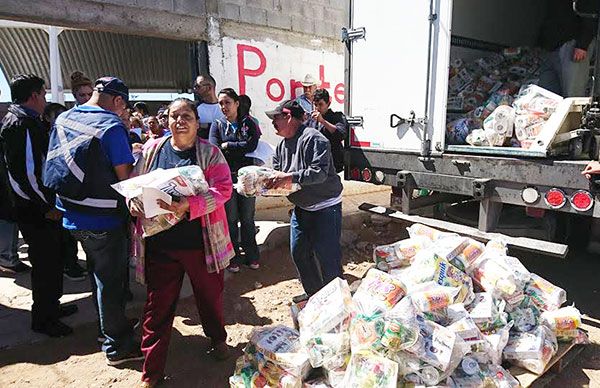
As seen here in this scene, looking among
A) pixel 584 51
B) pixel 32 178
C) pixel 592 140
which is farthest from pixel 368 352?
pixel 584 51

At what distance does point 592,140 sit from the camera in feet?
10.0

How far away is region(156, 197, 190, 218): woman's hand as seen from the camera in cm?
222

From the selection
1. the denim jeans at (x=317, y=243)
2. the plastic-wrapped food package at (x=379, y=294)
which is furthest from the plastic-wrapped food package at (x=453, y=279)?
the denim jeans at (x=317, y=243)

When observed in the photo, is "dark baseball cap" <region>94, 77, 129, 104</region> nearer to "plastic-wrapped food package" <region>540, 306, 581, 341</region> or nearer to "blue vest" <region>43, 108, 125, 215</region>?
"blue vest" <region>43, 108, 125, 215</region>

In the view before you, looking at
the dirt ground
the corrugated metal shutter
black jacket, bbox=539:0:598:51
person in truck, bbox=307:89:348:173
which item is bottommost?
the dirt ground

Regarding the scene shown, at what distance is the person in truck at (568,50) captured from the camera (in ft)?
11.9

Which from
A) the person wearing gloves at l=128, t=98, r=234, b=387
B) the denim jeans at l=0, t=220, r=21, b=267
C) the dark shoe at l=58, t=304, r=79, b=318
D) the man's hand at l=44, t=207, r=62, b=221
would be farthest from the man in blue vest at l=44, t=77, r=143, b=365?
the denim jeans at l=0, t=220, r=21, b=267

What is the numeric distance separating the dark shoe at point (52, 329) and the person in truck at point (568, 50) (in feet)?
14.5

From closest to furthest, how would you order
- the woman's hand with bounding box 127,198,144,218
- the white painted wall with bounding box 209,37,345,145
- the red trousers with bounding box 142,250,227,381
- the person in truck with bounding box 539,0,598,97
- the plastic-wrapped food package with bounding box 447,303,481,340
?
the woman's hand with bounding box 127,198,144,218
the plastic-wrapped food package with bounding box 447,303,481,340
the red trousers with bounding box 142,250,227,381
the person in truck with bounding box 539,0,598,97
the white painted wall with bounding box 209,37,345,145

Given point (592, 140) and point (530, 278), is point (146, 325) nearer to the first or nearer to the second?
point (530, 278)

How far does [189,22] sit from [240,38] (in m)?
0.74

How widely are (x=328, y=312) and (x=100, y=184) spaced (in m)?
1.51

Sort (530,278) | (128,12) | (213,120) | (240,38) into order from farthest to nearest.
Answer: (240,38) < (128,12) < (213,120) < (530,278)

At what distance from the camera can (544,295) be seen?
2.88 metres
